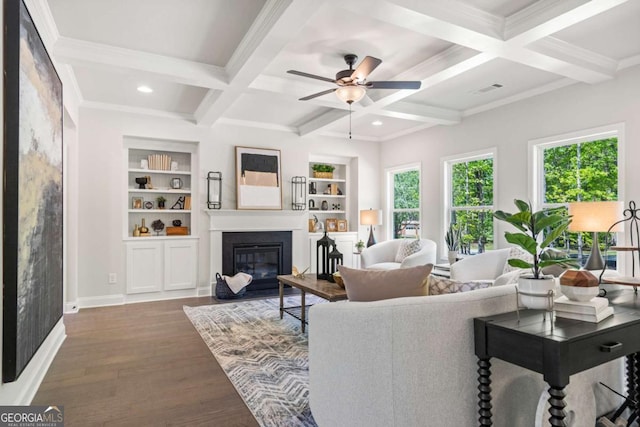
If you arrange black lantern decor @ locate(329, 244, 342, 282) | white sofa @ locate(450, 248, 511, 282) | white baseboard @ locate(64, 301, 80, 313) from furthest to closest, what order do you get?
white baseboard @ locate(64, 301, 80, 313) < black lantern decor @ locate(329, 244, 342, 282) < white sofa @ locate(450, 248, 511, 282)

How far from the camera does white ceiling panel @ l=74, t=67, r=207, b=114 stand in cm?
420

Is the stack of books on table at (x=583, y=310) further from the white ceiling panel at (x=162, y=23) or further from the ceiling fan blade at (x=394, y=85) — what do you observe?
the white ceiling panel at (x=162, y=23)

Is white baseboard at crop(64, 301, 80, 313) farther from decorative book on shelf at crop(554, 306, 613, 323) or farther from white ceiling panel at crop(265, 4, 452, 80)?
decorative book on shelf at crop(554, 306, 613, 323)

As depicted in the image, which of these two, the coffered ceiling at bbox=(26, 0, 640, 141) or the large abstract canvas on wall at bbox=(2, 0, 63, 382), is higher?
the coffered ceiling at bbox=(26, 0, 640, 141)

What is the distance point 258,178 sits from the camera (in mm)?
6168

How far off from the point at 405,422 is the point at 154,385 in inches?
76.1

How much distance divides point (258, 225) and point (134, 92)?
259 cm

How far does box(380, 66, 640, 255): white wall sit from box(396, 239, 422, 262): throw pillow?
56 cm

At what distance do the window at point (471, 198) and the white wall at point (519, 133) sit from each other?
137 millimetres

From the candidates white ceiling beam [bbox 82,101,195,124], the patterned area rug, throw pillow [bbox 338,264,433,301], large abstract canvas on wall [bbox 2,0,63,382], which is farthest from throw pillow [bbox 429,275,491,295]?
white ceiling beam [bbox 82,101,195,124]

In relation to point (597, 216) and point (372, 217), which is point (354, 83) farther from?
point (372, 217)

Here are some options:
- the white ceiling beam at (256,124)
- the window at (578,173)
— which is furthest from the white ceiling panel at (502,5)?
the white ceiling beam at (256,124)

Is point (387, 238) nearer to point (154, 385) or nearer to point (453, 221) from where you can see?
point (453, 221)

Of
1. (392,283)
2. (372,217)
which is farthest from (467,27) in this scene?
(372,217)
